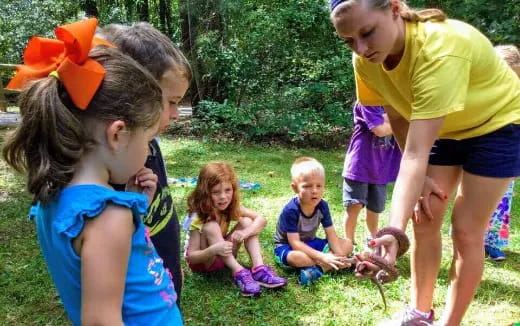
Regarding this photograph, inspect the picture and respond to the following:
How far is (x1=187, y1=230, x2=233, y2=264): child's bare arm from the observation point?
9.77 feet

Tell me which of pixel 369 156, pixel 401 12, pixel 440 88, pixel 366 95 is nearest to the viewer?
pixel 440 88

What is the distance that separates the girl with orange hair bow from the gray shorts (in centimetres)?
234

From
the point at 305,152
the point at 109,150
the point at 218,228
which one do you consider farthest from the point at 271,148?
the point at 109,150

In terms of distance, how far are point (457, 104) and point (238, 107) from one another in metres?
6.60

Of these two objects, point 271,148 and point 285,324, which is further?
point 271,148

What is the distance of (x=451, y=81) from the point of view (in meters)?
1.67

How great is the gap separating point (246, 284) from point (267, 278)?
14 centimetres

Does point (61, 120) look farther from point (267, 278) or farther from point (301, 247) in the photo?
point (301, 247)

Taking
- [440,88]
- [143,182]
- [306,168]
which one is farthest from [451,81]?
[306,168]

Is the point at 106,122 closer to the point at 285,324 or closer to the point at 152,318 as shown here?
the point at 152,318

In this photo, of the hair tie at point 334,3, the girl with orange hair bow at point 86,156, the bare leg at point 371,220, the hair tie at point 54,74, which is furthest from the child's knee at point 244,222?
the hair tie at point 54,74

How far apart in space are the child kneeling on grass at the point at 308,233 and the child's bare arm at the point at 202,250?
420 millimetres

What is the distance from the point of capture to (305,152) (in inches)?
292

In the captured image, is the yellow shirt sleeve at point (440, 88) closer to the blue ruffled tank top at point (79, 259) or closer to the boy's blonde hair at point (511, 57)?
the blue ruffled tank top at point (79, 259)
